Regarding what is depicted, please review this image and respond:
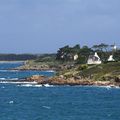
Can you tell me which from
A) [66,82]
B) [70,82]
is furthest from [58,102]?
[66,82]

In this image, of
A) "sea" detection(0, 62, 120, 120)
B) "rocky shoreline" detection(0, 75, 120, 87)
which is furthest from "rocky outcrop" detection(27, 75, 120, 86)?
"sea" detection(0, 62, 120, 120)

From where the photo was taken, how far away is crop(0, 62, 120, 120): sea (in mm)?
98188

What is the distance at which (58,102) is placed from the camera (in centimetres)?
12350

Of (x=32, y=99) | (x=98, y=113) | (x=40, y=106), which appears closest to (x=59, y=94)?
(x=32, y=99)

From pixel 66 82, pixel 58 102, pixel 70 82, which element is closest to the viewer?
pixel 58 102

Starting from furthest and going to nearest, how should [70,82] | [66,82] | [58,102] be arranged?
[66,82] → [70,82] → [58,102]

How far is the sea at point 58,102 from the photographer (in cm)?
9819

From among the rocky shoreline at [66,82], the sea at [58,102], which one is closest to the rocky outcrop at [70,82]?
the rocky shoreline at [66,82]

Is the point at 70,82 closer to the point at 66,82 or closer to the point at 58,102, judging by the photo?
the point at 66,82

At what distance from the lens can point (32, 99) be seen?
132 metres

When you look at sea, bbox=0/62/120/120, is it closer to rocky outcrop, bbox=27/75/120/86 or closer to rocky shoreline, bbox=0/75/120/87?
rocky shoreline, bbox=0/75/120/87

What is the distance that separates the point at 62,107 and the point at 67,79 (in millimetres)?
61964

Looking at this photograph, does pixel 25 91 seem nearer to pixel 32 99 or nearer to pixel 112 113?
pixel 32 99

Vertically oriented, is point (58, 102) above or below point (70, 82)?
below
